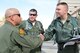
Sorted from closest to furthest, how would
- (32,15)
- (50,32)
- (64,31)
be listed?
(64,31) → (50,32) → (32,15)

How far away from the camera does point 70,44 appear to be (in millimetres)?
7984

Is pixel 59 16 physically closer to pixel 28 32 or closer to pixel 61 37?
pixel 61 37

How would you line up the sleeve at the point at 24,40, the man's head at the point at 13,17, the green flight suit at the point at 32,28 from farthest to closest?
the green flight suit at the point at 32,28
the man's head at the point at 13,17
the sleeve at the point at 24,40

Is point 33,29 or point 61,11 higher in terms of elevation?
point 61,11

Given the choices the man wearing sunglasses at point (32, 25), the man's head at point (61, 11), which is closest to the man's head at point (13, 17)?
the man's head at point (61, 11)

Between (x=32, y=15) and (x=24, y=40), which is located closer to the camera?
(x=24, y=40)

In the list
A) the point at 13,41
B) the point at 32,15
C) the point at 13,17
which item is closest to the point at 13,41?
the point at 13,41

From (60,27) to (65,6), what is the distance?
1.43 ft

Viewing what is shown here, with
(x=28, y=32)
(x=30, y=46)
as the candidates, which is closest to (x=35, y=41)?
(x=30, y=46)

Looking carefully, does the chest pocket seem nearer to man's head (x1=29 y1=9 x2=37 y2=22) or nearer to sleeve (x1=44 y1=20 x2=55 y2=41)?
man's head (x1=29 y1=9 x2=37 y2=22)

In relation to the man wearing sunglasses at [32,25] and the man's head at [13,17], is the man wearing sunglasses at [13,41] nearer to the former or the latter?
the man's head at [13,17]

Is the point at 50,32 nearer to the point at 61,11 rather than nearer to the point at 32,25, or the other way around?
the point at 61,11

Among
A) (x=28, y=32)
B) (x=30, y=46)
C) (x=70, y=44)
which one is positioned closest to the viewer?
(x=30, y=46)

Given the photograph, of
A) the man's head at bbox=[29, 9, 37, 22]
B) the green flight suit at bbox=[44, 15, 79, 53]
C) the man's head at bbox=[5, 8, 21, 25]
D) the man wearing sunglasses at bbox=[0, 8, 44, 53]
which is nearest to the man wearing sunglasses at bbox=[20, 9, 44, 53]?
the man's head at bbox=[29, 9, 37, 22]
